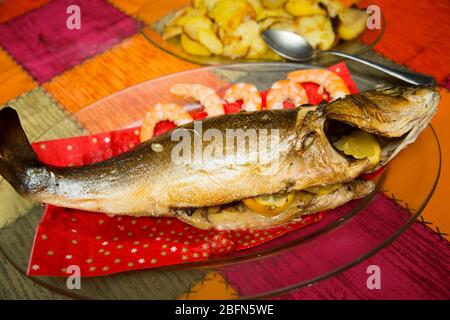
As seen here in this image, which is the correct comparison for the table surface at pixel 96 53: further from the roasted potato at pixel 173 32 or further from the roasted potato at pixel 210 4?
the roasted potato at pixel 210 4

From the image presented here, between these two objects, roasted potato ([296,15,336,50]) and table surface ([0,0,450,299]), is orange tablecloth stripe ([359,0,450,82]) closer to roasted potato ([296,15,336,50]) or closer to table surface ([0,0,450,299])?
table surface ([0,0,450,299])

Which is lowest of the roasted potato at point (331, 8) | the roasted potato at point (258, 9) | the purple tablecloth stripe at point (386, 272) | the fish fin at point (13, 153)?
the purple tablecloth stripe at point (386, 272)

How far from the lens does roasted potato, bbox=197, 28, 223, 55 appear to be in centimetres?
170

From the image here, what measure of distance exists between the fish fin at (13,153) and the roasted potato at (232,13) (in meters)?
0.89

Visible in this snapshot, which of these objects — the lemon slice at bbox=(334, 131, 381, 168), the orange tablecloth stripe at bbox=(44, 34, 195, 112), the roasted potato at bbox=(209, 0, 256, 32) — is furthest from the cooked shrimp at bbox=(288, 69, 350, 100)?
the orange tablecloth stripe at bbox=(44, 34, 195, 112)

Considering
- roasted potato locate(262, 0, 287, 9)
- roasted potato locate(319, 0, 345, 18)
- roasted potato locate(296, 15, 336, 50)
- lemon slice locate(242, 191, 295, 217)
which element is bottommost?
lemon slice locate(242, 191, 295, 217)

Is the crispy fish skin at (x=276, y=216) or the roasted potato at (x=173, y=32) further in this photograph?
the roasted potato at (x=173, y=32)

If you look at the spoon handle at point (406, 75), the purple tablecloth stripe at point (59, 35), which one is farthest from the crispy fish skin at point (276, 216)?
the purple tablecloth stripe at point (59, 35)

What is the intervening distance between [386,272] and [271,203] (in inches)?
13.4

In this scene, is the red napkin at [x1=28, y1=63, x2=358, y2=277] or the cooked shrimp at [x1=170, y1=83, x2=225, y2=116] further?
the cooked shrimp at [x1=170, y1=83, x2=225, y2=116]

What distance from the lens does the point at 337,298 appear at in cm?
108

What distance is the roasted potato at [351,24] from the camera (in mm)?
1716

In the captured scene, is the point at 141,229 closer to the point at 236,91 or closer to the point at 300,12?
the point at 236,91

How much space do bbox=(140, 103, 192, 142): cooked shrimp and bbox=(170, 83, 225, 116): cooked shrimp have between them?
0.08 metres
